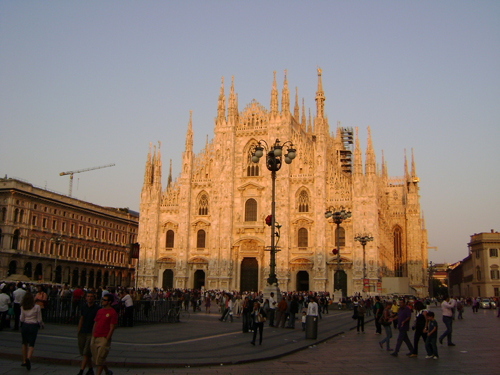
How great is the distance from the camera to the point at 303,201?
49.7 metres

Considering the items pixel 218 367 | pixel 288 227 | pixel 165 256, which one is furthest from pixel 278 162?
pixel 165 256

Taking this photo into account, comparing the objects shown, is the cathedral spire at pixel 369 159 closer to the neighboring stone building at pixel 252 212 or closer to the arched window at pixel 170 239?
the neighboring stone building at pixel 252 212

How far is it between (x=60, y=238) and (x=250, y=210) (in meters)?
20.4

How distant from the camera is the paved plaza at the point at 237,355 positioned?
36.8 ft

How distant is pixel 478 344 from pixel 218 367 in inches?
375

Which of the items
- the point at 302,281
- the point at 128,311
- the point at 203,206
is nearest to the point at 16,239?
the point at 203,206

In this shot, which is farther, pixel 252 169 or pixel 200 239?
pixel 200 239

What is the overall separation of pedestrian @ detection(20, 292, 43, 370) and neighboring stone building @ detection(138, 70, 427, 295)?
125ft

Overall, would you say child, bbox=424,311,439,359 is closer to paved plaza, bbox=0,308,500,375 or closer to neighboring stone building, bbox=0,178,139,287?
paved plaza, bbox=0,308,500,375

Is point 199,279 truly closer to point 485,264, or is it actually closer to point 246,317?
point 246,317

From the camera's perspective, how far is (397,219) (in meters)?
73.4

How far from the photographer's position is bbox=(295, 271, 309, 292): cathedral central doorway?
48.9 m

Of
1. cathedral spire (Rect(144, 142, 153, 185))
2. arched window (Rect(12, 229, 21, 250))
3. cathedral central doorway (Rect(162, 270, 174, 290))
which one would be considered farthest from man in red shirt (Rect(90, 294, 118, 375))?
arched window (Rect(12, 229, 21, 250))

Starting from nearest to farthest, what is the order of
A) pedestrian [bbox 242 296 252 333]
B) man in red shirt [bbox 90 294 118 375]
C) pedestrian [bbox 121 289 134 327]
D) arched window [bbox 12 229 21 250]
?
man in red shirt [bbox 90 294 118 375] < pedestrian [bbox 242 296 252 333] < pedestrian [bbox 121 289 134 327] < arched window [bbox 12 229 21 250]
